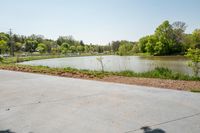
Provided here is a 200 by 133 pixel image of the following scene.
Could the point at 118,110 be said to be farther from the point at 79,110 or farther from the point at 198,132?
the point at 198,132

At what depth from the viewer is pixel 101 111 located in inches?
190

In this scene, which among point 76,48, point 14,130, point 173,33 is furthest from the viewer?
point 76,48

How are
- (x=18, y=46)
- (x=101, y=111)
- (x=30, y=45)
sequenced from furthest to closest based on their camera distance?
(x=30, y=45)
(x=18, y=46)
(x=101, y=111)

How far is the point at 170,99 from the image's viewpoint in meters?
5.75

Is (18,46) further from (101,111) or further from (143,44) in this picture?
(101,111)

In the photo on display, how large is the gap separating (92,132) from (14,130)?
1.36 m

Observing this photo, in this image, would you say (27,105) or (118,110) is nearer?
(118,110)

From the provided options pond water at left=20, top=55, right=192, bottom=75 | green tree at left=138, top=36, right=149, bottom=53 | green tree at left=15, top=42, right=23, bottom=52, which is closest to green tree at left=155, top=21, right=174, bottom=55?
green tree at left=138, top=36, right=149, bottom=53

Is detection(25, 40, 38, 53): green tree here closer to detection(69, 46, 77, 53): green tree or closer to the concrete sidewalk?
detection(69, 46, 77, 53): green tree

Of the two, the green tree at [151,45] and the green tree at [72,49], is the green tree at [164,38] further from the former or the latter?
the green tree at [72,49]

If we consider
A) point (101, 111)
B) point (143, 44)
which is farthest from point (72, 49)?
point (101, 111)

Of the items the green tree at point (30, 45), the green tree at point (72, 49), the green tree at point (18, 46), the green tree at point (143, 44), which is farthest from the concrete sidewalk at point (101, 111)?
the green tree at point (72, 49)

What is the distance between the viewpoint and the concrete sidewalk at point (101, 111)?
385 centimetres

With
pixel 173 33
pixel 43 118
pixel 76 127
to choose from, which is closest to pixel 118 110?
pixel 76 127
